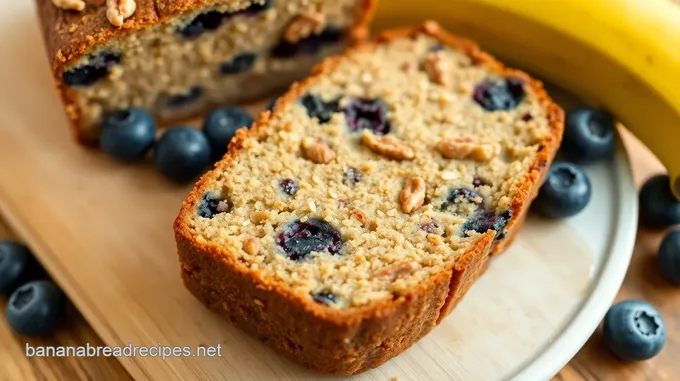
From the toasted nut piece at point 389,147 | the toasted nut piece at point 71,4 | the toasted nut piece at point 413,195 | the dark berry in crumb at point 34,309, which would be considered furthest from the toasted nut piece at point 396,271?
the toasted nut piece at point 71,4

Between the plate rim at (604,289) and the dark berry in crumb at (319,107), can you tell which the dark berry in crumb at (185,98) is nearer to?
the dark berry in crumb at (319,107)

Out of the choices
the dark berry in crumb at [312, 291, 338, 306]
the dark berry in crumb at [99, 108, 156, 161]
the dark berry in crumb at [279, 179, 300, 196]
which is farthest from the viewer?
the dark berry in crumb at [99, 108, 156, 161]

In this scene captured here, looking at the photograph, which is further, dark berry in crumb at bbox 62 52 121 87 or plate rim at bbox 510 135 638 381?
dark berry in crumb at bbox 62 52 121 87

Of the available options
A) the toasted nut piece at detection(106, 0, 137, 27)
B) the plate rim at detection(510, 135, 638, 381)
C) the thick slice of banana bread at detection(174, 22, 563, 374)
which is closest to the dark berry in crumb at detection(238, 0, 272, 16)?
the thick slice of banana bread at detection(174, 22, 563, 374)

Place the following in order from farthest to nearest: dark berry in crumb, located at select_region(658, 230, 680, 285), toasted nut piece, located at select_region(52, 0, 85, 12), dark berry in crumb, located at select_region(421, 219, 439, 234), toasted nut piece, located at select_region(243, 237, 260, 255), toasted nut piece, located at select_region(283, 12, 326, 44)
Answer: toasted nut piece, located at select_region(283, 12, 326, 44) → dark berry in crumb, located at select_region(658, 230, 680, 285) → toasted nut piece, located at select_region(52, 0, 85, 12) → dark berry in crumb, located at select_region(421, 219, 439, 234) → toasted nut piece, located at select_region(243, 237, 260, 255)

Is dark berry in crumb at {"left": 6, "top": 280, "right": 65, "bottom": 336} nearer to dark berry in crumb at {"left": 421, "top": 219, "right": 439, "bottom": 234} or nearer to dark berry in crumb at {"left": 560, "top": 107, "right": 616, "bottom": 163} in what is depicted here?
dark berry in crumb at {"left": 421, "top": 219, "right": 439, "bottom": 234}

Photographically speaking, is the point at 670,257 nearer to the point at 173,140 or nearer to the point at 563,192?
the point at 563,192
